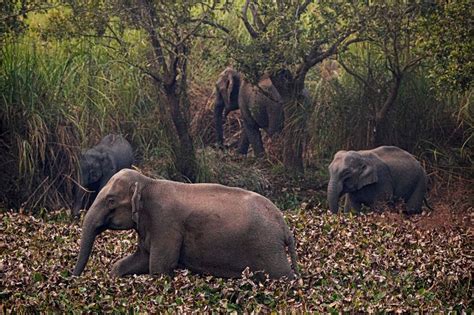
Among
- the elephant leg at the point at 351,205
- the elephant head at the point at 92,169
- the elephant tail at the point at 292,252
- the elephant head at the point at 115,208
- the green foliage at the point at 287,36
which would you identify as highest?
the green foliage at the point at 287,36

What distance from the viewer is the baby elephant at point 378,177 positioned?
616 inches

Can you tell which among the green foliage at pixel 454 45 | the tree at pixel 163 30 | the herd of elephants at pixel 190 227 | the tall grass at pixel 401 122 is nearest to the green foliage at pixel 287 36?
the tree at pixel 163 30

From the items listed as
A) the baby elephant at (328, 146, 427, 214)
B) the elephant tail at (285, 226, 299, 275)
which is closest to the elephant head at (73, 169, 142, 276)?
the elephant tail at (285, 226, 299, 275)

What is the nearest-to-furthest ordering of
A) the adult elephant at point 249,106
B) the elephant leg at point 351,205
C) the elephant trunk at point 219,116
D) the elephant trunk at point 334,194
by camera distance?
1. the elephant trunk at point 334,194
2. the elephant leg at point 351,205
3. the adult elephant at point 249,106
4. the elephant trunk at point 219,116

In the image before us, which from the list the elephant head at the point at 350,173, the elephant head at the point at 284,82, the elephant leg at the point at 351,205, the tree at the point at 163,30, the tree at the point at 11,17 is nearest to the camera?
the elephant head at the point at 350,173

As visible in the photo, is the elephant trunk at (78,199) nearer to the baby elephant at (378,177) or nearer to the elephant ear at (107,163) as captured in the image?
the elephant ear at (107,163)

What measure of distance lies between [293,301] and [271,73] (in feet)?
27.6

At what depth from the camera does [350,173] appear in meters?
15.6

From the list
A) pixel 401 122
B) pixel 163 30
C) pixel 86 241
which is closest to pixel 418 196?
pixel 401 122

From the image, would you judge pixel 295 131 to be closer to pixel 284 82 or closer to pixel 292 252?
pixel 284 82

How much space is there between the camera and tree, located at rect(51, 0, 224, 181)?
53.8 ft

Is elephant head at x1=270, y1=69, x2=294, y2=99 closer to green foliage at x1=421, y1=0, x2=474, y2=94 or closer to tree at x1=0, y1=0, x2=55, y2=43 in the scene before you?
green foliage at x1=421, y1=0, x2=474, y2=94

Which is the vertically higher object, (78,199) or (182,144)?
(182,144)

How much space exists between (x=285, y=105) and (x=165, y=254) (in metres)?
8.49
